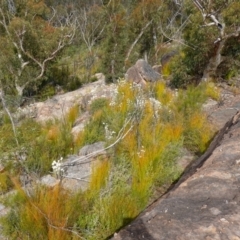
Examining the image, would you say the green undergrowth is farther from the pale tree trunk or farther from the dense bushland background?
the pale tree trunk

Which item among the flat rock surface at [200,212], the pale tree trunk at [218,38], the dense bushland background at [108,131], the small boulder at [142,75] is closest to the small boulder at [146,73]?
the small boulder at [142,75]

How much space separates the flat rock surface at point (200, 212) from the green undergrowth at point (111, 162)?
1.63 feet

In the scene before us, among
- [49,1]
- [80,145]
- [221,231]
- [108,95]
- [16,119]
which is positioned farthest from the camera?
[49,1]

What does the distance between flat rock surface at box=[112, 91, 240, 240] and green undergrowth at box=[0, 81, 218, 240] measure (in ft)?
1.63

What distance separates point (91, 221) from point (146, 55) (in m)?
14.7

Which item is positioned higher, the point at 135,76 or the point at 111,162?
the point at 111,162

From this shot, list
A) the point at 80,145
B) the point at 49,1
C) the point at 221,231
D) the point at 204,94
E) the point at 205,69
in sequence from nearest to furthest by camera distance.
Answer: the point at 221,231 < the point at 80,145 < the point at 204,94 < the point at 205,69 < the point at 49,1

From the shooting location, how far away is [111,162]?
409 cm

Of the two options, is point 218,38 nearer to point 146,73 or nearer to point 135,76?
point 146,73

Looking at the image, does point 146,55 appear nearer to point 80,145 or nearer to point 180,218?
point 80,145

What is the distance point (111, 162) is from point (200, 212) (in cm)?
164

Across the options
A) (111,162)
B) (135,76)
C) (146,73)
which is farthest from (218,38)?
(111,162)

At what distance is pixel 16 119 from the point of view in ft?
22.0

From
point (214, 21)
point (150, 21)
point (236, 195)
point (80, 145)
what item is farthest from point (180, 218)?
point (150, 21)
